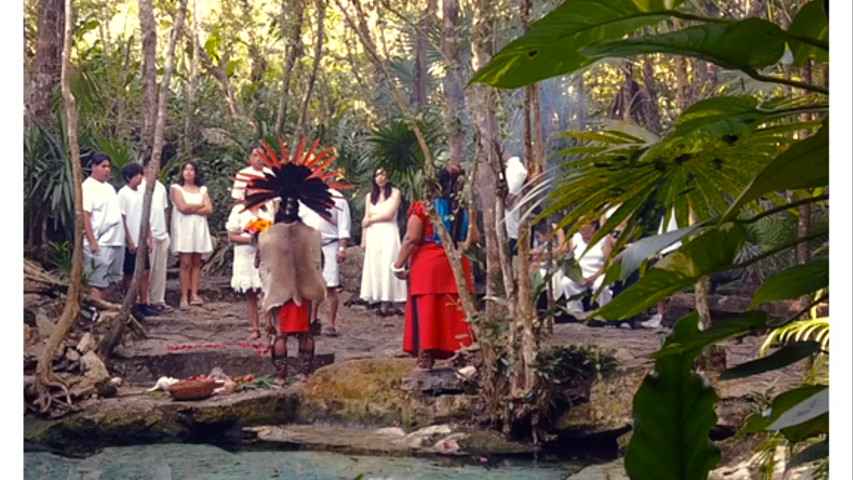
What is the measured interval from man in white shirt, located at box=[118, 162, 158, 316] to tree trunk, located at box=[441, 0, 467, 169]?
1.51m

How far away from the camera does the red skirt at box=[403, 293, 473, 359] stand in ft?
15.0

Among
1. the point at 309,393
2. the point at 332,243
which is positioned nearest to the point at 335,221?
the point at 332,243

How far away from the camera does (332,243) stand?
4.68 m

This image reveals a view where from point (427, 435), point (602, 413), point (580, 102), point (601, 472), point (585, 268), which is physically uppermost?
point (580, 102)

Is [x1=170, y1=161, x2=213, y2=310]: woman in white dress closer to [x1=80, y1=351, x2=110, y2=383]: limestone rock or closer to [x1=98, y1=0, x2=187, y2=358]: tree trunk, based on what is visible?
[x1=98, y1=0, x2=187, y2=358]: tree trunk

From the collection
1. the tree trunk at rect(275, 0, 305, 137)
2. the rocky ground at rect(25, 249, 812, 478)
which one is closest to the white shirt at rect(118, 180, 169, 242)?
the rocky ground at rect(25, 249, 812, 478)

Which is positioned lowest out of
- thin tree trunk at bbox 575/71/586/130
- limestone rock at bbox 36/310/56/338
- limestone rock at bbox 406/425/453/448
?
limestone rock at bbox 406/425/453/448

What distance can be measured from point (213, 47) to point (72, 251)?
1186 millimetres

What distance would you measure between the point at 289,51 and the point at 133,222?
1.12 metres

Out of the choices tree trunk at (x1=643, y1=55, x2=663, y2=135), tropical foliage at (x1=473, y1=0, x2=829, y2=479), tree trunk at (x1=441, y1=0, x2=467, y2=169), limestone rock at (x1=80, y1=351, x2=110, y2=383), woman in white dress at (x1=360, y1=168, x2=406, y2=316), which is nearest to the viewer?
tropical foliage at (x1=473, y1=0, x2=829, y2=479)

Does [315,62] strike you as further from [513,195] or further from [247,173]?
[513,195]

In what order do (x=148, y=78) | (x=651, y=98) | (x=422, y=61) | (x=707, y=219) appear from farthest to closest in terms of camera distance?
(x=148, y=78)
(x=422, y=61)
(x=651, y=98)
(x=707, y=219)

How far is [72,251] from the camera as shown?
183 inches

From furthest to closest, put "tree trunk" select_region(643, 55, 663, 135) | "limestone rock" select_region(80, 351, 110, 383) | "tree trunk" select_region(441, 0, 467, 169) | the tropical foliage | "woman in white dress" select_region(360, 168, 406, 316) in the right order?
1. "limestone rock" select_region(80, 351, 110, 383)
2. "woman in white dress" select_region(360, 168, 406, 316)
3. "tree trunk" select_region(441, 0, 467, 169)
4. "tree trunk" select_region(643, 55, 663, 135)
5. the tropical foliage
